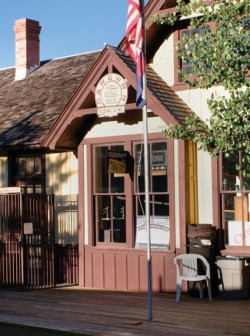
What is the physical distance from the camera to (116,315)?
448 inches

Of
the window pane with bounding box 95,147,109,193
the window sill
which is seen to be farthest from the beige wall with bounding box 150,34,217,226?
the window pane with bounding box 95,147,109,193

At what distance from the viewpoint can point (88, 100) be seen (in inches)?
583

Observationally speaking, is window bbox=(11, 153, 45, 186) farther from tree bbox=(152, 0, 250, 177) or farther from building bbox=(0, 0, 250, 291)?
tree bbox=(152, 0, 250, 177)

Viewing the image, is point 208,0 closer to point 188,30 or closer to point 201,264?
point 188,30

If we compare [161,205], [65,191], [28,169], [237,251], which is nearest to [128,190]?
[161,205]

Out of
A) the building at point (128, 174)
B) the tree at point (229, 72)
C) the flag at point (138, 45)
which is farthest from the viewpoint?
the building at point (128, 174)

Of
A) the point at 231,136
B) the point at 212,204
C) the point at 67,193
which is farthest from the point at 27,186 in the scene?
the point at 231,136

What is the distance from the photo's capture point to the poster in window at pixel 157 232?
14.2m

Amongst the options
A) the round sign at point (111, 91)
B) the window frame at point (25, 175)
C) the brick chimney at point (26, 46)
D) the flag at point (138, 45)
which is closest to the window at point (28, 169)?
the window frame at point (25, 175)

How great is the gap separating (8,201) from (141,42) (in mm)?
5491

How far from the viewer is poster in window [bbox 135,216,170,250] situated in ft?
46.5

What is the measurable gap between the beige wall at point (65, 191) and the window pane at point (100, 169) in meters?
1.00

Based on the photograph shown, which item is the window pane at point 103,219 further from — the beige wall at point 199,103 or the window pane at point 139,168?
the beige wall at point 199,103

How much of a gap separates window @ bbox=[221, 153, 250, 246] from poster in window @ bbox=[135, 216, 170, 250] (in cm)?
118
